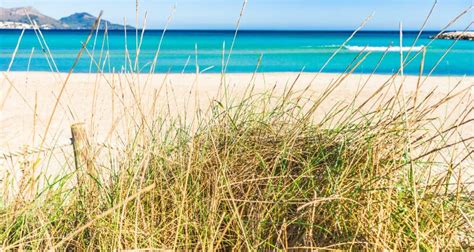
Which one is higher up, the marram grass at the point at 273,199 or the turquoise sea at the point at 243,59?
the turquoise sea at the point at 243,59

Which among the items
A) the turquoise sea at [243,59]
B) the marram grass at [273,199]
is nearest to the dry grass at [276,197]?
the marram grass at [273,199]

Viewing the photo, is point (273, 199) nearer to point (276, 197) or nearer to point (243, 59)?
point (276, 197)

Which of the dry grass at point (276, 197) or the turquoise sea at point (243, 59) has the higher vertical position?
the turquoise sea at point (243, 59)

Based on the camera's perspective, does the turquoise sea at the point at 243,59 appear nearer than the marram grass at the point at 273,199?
No

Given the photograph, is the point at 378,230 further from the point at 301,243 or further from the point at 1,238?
the point at 1,238

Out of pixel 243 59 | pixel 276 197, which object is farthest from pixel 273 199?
pixel 243 59

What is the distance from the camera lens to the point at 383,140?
186cm

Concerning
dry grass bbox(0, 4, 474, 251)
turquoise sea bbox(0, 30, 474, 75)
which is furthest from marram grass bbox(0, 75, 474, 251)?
turquoise sea bbox(0, 30, 474, 75)

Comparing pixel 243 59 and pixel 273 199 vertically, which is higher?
pixel 243 59

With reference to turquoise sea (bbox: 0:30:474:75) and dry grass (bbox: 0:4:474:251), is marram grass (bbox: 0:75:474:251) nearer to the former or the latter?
dry grass (bbox: 0:4:474:251)

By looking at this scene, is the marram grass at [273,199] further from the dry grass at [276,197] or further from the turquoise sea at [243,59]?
the turquoise sea at [243,59]

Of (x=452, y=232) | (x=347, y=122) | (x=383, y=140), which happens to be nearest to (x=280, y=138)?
(x=347, y=122)

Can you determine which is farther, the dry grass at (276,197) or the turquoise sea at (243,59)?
the turquoise sea at (243,59)

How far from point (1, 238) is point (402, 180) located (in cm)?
125
